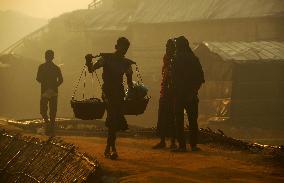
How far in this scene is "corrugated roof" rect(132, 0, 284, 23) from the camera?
3006cm

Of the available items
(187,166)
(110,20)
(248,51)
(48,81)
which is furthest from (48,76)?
(110,20)

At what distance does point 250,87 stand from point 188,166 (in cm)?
1460

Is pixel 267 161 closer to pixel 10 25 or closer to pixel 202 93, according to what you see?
pixel 202 93

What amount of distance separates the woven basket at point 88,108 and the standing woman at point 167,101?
5.35 feet

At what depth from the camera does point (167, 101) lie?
9.12 meters

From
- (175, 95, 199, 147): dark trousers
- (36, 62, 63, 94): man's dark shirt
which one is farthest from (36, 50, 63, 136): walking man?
(175, 95, 199, 147): dark trousers

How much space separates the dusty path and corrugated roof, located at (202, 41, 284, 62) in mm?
12297

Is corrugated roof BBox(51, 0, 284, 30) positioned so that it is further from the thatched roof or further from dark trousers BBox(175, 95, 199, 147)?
dark trousers BBox(175, 95, 199, 147)

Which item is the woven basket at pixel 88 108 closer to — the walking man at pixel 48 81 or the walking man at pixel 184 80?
the walking man at pixel 184 80

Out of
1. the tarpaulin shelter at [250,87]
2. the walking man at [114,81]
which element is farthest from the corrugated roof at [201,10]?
the walking man at [114,81]

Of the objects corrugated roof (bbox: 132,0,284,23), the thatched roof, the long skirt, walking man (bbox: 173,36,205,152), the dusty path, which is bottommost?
the dusty path

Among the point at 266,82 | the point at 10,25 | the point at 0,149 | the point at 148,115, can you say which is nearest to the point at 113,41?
the point at 148,115

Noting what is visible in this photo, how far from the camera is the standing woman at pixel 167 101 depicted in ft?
28.5

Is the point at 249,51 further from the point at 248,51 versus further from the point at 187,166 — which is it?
the point at 187,166
